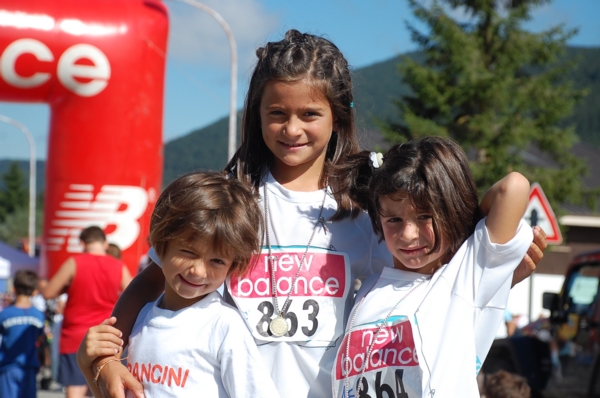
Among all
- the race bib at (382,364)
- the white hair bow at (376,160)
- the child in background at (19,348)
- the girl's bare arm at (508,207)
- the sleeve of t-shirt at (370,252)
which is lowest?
the child in background at (19,348)

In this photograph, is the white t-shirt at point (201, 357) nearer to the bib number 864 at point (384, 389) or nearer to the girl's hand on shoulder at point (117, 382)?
the girl's hand on shoulder at point (117, 382)

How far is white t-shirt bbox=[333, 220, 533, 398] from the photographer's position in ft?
6.25

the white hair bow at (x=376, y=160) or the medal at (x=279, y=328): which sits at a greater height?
the white hair bow at (x=376, y=160)

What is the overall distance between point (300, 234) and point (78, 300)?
179 inches

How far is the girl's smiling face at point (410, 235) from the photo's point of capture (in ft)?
6.75

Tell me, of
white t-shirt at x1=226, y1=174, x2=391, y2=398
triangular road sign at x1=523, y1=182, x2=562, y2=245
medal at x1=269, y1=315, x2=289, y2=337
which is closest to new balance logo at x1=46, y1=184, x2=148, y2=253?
triangular road sign at x1=523, y1=182, x2=562, y2=245

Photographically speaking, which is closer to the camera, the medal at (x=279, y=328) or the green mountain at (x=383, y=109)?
the medal at (x=279, y=328)

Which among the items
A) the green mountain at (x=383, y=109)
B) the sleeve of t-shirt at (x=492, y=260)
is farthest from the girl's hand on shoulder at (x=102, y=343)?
the sleeve of t-shirt at (x=492, y=260)

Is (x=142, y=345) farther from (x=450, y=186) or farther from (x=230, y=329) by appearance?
(x=450, y=186)

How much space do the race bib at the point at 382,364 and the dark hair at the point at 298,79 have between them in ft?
1.39

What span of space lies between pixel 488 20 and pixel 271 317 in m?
18.0

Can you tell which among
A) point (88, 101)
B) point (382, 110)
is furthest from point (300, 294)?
point (382, 110)

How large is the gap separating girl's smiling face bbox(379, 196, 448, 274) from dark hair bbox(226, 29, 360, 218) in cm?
24

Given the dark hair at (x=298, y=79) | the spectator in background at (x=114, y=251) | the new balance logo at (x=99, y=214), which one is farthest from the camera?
the new balance logo at (x=99, y=214)
